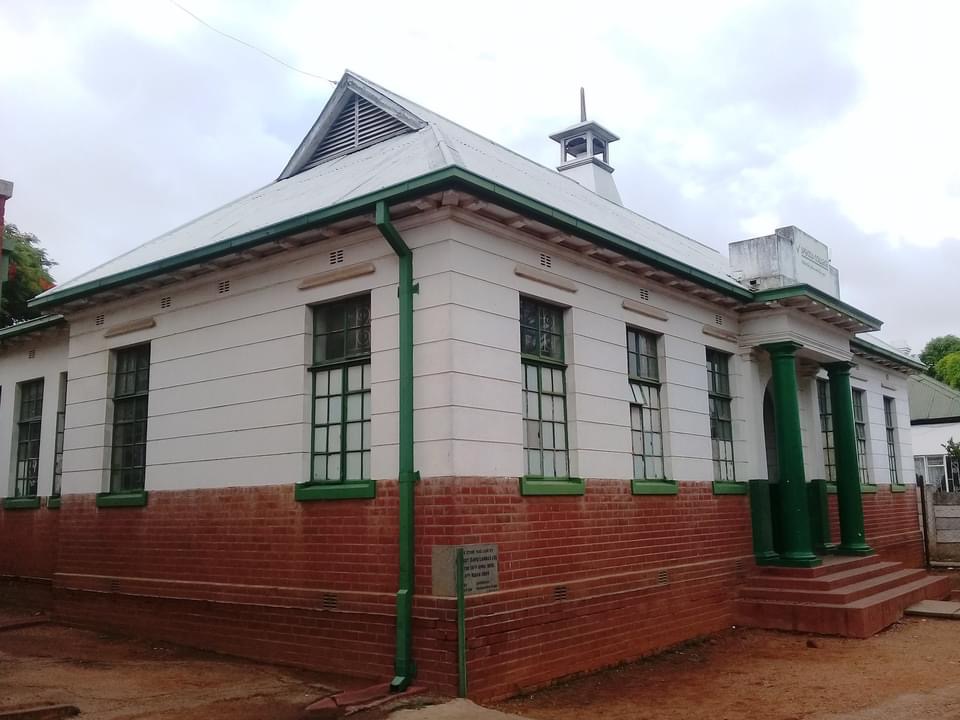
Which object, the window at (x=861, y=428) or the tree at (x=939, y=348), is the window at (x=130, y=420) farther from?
the tree at (x=939, y=348)

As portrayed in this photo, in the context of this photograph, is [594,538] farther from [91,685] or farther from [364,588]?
[91,685]

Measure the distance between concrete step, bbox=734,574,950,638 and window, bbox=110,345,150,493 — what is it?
8551 mm

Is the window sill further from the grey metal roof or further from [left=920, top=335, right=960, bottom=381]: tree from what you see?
[left=920, top=335, right=960, bottom=381]: tree

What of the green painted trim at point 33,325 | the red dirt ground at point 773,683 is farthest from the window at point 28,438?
the red dirt ground at point 773,683

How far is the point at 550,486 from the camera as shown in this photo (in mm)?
9352

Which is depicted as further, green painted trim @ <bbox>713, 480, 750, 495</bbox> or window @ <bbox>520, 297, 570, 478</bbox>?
green painted trim @ <bbox>713, 480, 750, 495</bbox>

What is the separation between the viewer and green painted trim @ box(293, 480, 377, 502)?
8.86 m

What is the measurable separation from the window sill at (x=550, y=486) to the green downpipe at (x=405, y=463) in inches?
48.5

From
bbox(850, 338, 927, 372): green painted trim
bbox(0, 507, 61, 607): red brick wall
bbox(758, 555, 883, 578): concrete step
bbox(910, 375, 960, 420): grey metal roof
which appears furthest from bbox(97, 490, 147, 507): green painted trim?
bbox(910, 375, 960, 420): grey metal roof

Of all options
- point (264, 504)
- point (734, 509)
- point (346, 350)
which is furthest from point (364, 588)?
point (734, 509)

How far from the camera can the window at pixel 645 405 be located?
36.9ft

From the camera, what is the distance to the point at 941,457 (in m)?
34.8

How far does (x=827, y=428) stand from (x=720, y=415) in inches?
193

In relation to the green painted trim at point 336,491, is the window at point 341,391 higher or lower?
higher
